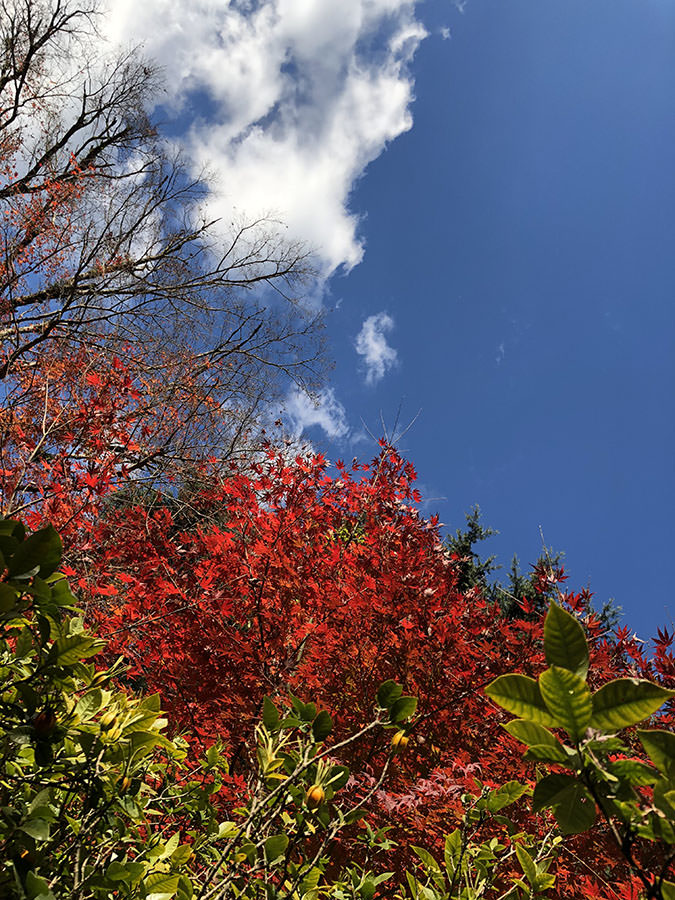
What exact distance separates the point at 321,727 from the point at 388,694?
20cm

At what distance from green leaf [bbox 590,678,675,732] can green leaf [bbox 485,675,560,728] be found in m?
0.06

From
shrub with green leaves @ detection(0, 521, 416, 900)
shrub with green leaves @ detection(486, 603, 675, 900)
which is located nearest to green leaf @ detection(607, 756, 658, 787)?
shrub with green leaves @ detection(486, 603, 675, 900)

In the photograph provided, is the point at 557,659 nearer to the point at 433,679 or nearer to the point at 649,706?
the point at 649,706

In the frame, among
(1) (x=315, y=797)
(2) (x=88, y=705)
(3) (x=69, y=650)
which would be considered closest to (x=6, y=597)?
(3) (x=69, y=650)

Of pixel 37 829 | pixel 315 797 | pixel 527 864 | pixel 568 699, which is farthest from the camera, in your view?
pixel 527 864

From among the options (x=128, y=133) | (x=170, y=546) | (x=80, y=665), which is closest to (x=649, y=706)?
(x=80, y=665)

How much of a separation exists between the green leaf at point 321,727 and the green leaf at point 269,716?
0.13 meters

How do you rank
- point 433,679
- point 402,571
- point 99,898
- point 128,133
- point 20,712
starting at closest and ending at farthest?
point 20,712
point 99,898
point 433,679
point 402,571
point 128,133

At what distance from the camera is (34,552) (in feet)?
2.93

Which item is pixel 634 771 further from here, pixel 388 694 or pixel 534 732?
pixel 388 694

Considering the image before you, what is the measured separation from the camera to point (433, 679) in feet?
12.4

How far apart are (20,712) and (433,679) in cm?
325

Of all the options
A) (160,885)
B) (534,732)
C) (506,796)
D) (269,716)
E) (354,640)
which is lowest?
(160,885)

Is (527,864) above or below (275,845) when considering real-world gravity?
above
